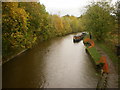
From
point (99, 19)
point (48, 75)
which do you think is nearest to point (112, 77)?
point (48, 75)

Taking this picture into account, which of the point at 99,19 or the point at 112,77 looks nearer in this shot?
the point at 112,77

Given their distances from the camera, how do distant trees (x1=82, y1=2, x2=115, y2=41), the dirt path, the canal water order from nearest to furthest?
the dirt path → the canal water → distant trees (x1=82, y1=2, x2=115, y2=41)

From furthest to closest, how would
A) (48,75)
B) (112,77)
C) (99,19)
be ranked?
(99,19) < (48,75) < (112,77)

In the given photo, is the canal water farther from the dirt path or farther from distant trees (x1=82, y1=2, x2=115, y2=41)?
distant trees (x1=82, y1=2, x2=115, y2=41)

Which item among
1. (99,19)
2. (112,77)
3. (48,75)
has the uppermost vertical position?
(99,19)

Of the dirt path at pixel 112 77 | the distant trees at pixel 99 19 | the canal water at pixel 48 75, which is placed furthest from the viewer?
the distant trees at pixel 99 19

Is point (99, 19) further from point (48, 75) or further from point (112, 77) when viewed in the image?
point (48, 75)

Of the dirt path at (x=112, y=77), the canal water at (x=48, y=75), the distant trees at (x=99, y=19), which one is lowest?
the canal water at (x=48, y=75)

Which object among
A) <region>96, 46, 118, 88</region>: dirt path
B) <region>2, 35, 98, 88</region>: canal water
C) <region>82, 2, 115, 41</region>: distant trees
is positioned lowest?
<region>2, 35, 98, 88</region>: canal water

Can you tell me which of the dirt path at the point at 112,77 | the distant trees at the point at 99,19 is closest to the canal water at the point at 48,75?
the dirt path at the point at 112,77

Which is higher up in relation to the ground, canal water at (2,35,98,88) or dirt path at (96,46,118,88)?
dirt path at (96,46,118,88)

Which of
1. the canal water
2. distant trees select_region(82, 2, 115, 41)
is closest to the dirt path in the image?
the canal water

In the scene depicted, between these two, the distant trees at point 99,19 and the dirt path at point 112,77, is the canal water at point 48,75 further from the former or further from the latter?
the distant trees at point 99,19

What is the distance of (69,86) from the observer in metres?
11.5
